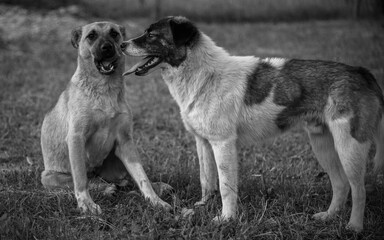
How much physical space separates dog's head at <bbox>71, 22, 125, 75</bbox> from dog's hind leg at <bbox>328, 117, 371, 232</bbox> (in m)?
2.19

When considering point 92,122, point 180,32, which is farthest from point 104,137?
point 180,32

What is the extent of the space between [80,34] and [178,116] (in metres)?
2.77

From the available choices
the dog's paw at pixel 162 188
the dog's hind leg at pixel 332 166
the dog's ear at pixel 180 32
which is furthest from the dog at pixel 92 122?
the dog's hind leg at pixel 332 166

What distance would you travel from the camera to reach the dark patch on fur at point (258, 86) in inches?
152

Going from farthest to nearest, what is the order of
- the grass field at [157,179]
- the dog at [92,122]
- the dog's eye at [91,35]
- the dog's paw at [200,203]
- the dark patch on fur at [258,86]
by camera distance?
the dog's eye at [91,35], the dog at [92,122], the dog's paw at [200,203], the dark patch on fur at [258,86], the grass field at [157,179]

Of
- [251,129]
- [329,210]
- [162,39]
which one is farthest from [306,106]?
[162,39]

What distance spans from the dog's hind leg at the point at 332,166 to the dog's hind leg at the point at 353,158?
1.03 feet

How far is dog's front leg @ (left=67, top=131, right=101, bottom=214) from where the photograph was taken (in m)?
4.02

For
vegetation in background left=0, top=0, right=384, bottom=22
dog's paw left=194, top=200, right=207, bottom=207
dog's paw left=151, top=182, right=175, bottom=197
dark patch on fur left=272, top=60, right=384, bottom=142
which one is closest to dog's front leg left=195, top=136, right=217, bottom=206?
dog's paw left=194, top=200, right=207, bottom=207

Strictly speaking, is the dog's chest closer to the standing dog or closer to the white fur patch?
the standing dog

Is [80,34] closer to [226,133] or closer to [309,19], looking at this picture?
[226,133]

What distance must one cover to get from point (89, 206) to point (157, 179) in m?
1.05

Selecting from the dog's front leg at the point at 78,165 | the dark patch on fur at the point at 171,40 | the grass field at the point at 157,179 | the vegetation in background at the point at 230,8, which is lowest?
the vegetation in background at the point at 230,8

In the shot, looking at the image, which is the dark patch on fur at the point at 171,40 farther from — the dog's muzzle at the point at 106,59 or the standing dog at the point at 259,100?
the dog's muzzle at the point at 106,59
